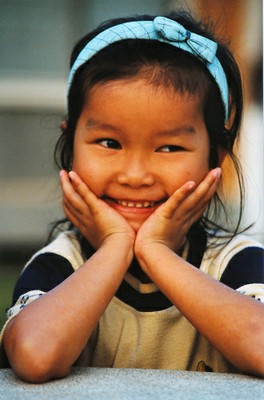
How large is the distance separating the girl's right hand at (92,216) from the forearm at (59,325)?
21cm

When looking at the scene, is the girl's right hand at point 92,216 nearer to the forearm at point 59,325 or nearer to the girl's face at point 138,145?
the girl's face at point 138,145

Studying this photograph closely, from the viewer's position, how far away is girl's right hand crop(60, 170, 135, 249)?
2219mm

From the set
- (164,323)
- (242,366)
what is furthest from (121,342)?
(242,366)

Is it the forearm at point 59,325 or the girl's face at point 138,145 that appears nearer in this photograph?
the forearm at point 59,325

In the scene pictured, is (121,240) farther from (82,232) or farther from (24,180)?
(24,180)

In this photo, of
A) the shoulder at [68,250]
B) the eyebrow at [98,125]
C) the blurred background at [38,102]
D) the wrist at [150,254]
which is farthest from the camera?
the blurred background at [38,102]

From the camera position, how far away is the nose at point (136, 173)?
7.11ft

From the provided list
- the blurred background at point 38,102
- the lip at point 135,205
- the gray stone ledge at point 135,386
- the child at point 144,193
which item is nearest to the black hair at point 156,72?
the child at point 144,193

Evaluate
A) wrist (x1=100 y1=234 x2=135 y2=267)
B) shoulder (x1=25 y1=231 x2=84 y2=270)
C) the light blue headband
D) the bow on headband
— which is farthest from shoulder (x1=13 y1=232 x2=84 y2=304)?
the bow on headband

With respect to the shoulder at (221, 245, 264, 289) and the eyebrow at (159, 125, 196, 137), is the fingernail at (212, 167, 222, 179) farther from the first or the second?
the shoulder at (221, 245, 264, 289)

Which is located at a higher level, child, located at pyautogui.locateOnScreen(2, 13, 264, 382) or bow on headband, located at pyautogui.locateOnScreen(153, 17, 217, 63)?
bow on headband, located at pyautogui.locateOnScreen(153, 17, 217, 63)

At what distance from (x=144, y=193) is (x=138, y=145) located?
141 mm

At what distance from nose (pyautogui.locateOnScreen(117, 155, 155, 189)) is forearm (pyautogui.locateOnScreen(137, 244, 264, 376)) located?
0.27 meters

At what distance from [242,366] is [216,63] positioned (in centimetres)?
101
